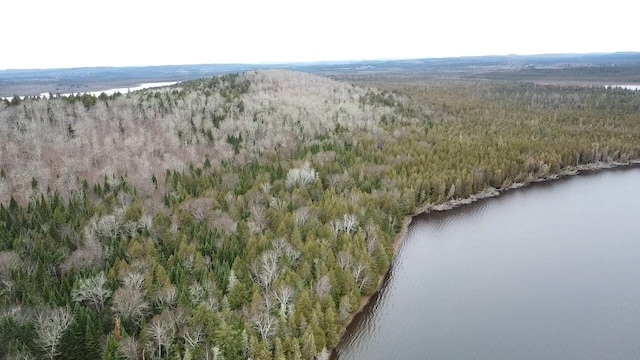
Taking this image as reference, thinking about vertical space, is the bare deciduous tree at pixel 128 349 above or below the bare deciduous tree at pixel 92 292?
below

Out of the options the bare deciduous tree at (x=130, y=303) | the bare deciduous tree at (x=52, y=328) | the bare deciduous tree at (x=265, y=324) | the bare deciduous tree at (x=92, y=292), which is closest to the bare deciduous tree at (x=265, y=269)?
the bare deciduous tree at (x=265, y=324)

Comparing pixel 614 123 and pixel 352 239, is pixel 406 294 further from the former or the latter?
pixel 614 123

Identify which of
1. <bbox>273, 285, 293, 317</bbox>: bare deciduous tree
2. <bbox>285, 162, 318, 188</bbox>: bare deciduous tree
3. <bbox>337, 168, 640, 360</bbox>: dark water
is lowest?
<bbox>337, 168, 640, 360</bbox>: dark water

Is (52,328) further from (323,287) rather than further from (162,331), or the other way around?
(323,287)

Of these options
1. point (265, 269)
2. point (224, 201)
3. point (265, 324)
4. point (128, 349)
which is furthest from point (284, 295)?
point (224, 201)

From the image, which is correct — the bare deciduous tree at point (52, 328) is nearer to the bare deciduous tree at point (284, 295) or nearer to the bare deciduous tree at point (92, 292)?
the bare deciduous tree at point (92, 292)

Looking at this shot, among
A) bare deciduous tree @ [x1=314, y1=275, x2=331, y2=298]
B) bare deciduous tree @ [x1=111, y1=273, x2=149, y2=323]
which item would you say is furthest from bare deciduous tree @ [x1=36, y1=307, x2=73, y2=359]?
bare deciduous tree @ [x1=314, y1=275, x2=331, y2=298]

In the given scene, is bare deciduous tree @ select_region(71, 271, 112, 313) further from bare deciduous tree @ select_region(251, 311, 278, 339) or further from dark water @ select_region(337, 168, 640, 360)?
dark water @ select_region(337, 168, 640, 360)

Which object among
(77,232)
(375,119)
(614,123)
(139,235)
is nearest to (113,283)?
(139,235)
